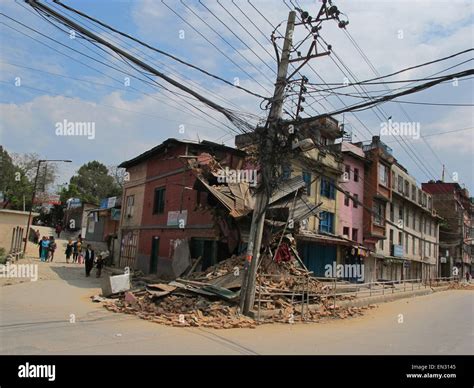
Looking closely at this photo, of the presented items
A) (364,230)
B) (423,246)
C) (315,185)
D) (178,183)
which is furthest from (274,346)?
(423,246)

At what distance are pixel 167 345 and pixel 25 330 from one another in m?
3.32

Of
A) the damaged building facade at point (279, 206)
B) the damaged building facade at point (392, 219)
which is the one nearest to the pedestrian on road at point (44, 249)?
the damaged building facade at point (279, 206)

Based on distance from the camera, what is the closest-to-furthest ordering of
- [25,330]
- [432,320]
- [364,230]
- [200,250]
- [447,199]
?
[25,330] < [432,320] < [200,250] < [364,230] < [447,199]

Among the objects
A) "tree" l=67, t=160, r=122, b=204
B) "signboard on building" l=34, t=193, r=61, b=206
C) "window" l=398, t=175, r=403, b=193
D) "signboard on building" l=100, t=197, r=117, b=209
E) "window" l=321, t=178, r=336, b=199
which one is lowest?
"signboard on building" l=100, t=197, r=117, b=209

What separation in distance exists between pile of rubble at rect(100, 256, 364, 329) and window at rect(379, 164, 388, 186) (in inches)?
865

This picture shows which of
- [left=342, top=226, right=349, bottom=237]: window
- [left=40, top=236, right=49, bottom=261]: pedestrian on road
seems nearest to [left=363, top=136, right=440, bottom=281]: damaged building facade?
[left=342, top=226, right=349, bottom=237]: window

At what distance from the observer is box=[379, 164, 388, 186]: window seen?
36.4 metres

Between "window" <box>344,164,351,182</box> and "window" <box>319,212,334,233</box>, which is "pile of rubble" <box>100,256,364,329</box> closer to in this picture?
"window" <box>319,212,334,233</box>

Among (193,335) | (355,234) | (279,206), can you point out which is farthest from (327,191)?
(193,335)

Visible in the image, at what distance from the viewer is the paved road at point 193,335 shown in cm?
830

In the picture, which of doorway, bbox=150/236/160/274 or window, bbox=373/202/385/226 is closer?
doorway, bbox=150/236/160/274

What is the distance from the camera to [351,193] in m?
33.3

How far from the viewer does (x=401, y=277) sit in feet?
→ 142
